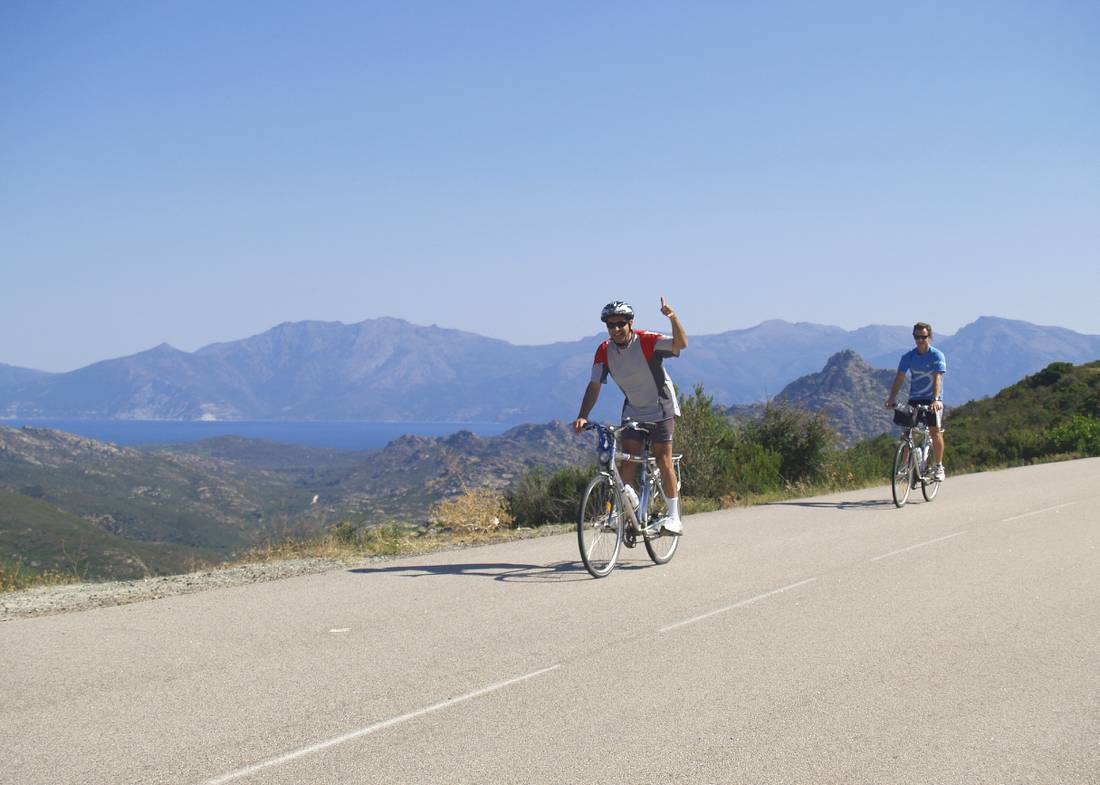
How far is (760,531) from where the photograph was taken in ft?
39.9

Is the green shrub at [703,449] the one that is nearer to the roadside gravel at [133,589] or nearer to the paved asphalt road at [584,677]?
the paved asphalt road at [584,677]

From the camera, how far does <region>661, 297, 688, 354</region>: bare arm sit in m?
8.89

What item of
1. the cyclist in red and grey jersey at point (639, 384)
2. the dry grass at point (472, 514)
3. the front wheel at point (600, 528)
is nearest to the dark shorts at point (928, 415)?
the dry grass at point (472, 514)

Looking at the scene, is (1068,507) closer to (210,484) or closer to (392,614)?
(392,614)

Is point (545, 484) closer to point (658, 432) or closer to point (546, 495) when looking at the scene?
point (546, 495)

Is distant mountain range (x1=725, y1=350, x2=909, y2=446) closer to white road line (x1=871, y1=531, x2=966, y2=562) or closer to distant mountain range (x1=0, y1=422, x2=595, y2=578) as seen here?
distant mountain range (x1=0, y1=422, x2=595, y2=578)

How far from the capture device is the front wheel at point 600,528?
9.03m

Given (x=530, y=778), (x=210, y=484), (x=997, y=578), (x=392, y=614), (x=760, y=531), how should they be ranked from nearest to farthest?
(x=530, y=778) → (x=392, y=614) → (x=997, y=578) → (x=760, y=531) → (x=210, y=484)

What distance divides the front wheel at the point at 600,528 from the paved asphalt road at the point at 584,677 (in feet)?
0.67

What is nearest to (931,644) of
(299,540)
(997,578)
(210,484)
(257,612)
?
(997,578)

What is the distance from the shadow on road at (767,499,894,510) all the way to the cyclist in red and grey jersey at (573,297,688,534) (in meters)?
5.58

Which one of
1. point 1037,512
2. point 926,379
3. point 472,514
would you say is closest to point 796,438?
point 926,379

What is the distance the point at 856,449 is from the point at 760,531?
9235mm

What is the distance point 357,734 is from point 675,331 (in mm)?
5027
